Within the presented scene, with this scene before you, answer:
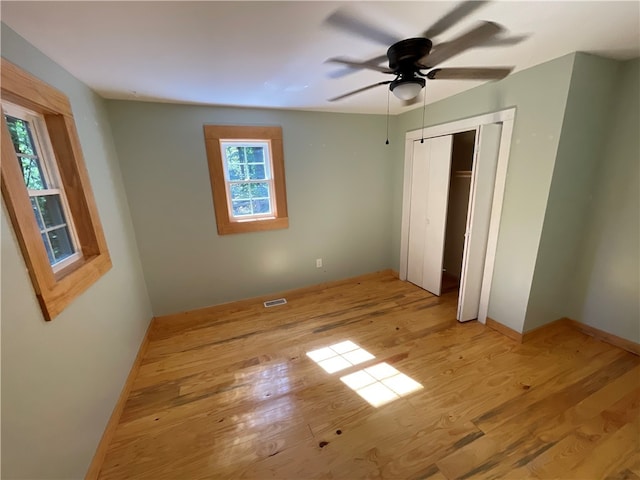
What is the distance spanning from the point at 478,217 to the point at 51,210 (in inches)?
128

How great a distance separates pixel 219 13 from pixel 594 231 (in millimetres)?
3216

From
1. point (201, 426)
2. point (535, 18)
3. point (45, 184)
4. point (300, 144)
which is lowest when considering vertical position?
point (201, 426)

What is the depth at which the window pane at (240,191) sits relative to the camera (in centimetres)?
286

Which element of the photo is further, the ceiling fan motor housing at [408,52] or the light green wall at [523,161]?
the light green wall at [523,161]

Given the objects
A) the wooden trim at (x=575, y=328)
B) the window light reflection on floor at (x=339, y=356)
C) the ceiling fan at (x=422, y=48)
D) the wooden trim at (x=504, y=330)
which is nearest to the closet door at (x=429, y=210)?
the wooden trim at (x=504, y=330)

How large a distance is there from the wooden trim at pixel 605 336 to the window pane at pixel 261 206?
3.31 m

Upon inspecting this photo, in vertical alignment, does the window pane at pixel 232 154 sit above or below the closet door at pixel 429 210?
above

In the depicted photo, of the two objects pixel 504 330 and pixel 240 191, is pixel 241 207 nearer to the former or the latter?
pixel 240 191

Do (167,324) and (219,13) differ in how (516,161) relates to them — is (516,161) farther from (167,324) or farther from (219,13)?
(167,324)

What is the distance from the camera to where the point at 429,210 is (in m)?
3.05

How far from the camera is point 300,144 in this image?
9.66 feet

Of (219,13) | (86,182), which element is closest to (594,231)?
(219,13)

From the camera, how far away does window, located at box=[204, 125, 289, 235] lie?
8.64 ft

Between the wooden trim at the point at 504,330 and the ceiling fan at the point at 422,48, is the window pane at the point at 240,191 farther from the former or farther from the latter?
the wooden trim at the point at 504,330
